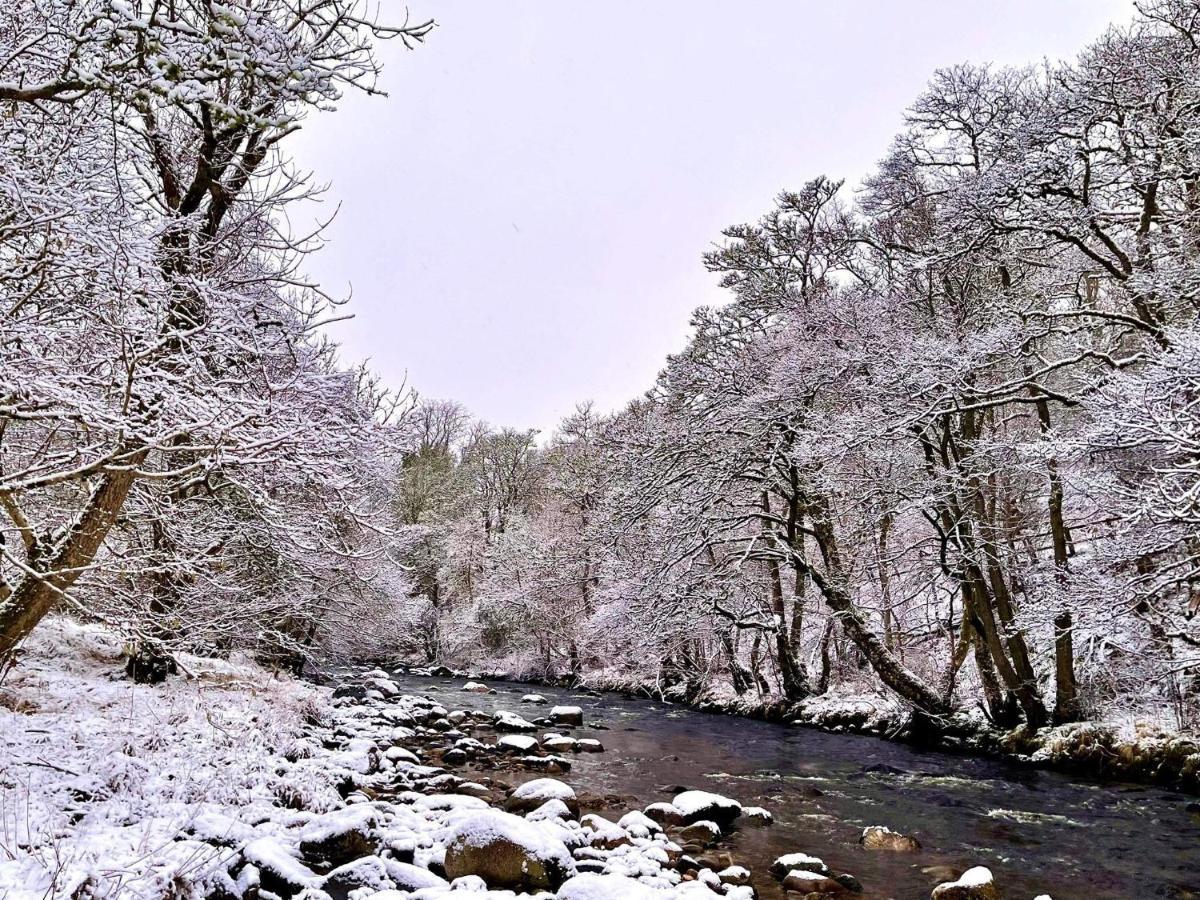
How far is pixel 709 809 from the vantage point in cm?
888

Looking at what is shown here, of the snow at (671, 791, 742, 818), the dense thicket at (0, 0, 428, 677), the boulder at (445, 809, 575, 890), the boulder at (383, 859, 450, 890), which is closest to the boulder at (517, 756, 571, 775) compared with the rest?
the snow at (671, 791, 742, 818)

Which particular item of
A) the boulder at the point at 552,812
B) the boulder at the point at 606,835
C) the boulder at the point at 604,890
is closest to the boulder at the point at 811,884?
the boulder at the point at 606,835

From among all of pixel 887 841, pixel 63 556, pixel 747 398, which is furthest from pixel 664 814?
pixel 747 398

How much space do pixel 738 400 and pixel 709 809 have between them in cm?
895

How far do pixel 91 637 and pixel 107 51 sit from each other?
12.1 meters

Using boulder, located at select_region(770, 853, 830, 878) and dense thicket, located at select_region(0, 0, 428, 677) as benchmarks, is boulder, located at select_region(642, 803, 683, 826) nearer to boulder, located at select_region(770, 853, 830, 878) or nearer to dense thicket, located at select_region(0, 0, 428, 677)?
boulder, located at select_region(770, 853, 830, 878)

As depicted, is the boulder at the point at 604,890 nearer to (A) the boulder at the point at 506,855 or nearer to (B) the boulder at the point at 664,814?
(A) the boulder at the point at 506,855

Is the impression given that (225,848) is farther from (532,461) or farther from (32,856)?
(532,461)

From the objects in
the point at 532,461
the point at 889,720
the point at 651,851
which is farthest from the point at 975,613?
the point at 532,461

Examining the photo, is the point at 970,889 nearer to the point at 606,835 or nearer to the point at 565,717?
the point at 606,835

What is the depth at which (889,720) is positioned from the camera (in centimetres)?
1491

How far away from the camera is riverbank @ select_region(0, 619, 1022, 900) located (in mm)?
5109

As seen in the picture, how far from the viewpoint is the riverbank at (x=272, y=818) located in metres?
5.11

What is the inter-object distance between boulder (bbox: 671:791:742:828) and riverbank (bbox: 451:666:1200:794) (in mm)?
5739
